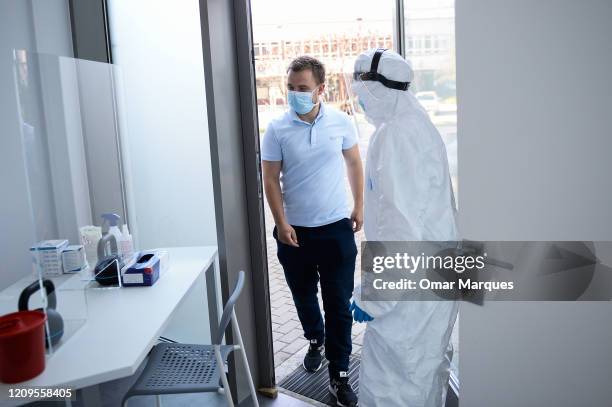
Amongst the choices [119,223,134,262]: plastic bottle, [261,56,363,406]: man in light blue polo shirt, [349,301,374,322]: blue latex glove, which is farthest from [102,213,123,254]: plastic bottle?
[349,301,374,322]: blue latex glove

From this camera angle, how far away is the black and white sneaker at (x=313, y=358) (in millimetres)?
2596

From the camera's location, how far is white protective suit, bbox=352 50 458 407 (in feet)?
5.60

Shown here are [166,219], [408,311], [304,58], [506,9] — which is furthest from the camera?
[166,219]

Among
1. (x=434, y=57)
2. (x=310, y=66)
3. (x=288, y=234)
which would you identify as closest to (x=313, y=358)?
(x=288, y=234)

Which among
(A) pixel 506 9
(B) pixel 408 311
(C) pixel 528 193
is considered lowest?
(B) pixel 408 311

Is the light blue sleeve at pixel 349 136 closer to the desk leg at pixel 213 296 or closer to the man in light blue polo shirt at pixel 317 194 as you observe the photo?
the man in light blue polo shirt at pixel 317 194

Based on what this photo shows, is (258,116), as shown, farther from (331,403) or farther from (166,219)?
(331,403)

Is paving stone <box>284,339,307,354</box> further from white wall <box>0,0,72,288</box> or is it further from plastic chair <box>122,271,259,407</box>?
white wall <box>0,0,72,288</box>

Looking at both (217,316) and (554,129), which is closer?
(554,129)

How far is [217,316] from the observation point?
228 centimetres

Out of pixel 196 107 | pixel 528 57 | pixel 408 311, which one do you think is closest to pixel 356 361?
pixel 408 311

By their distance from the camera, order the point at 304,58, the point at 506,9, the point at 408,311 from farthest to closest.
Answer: the point at 304,58 < the point at 408,311 < the point at 506,9

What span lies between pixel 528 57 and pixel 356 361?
176 cm
